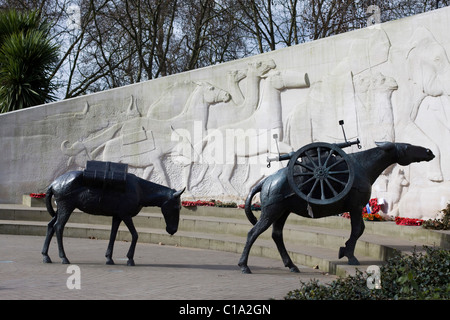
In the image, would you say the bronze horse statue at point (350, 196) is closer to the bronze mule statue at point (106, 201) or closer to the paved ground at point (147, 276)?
the paved ground at point (147, 276)

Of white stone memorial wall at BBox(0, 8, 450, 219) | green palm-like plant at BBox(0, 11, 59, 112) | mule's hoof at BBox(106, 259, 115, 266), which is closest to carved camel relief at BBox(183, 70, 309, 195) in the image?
white stone memorial wall at BBox(0, 8, 450, 219)

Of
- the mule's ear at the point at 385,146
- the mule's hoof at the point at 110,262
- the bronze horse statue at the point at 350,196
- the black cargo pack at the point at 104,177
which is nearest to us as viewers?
the bronze horse statue at the point at 350,196

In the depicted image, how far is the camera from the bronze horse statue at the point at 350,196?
8.09m

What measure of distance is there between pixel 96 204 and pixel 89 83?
1879 centimetres

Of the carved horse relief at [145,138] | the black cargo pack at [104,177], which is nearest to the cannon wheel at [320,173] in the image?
the black cargo pack at [104,177]

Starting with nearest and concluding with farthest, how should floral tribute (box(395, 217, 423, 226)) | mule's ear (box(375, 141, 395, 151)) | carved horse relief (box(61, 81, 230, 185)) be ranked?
mule's ear (box(375, 141, 395, 151)) < floral tribute (box(395, 217, 423, 226)) < carved horse relief (box(61, 81, 230, 185))

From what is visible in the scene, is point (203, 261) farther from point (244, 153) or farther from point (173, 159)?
point (173, 159)

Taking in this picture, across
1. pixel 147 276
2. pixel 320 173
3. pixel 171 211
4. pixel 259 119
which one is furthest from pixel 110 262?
pixel 259 119

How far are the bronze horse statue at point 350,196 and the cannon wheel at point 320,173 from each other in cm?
12

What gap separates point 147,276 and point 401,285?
3.97 metres

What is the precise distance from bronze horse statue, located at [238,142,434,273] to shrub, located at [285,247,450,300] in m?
2.11

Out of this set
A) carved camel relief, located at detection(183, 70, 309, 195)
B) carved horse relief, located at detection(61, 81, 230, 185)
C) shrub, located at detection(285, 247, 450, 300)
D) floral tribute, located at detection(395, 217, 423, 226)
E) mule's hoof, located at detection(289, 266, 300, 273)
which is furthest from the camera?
carved horse relief, located at detection(61, 81, 230, 185)

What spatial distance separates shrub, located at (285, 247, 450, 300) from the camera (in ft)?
16.0

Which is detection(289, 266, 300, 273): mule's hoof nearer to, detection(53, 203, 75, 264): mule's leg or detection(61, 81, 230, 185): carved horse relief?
detection(53, 203, 75, 264): mule's leg
